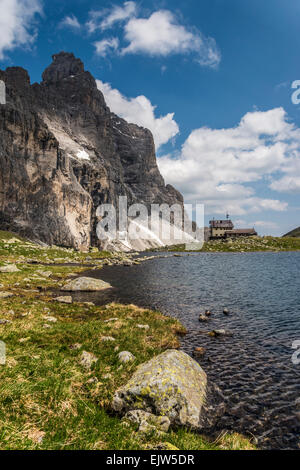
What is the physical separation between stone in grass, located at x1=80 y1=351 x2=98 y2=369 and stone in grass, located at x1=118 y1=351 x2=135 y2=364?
3.34 ft

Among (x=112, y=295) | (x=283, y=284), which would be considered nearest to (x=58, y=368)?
(x=112, y=295)

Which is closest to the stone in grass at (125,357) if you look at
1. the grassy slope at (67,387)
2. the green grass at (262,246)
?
the grassy slope at (67,387)

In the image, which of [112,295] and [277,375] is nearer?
[277,375]

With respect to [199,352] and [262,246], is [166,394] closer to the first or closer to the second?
[199,352]

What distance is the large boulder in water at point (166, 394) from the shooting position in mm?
6875

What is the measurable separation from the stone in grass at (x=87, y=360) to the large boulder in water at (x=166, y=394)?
5.97 feet

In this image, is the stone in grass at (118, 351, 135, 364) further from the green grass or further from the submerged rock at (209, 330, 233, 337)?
the green grass

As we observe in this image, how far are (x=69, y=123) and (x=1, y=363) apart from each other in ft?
723

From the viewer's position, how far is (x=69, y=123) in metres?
194

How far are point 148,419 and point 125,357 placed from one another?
3.43m

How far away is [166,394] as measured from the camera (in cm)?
711

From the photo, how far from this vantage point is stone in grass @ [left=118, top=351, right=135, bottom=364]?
9564mm

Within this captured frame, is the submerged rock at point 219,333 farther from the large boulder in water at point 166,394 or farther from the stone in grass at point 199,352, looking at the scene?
the large boulder in water at point 166,394
